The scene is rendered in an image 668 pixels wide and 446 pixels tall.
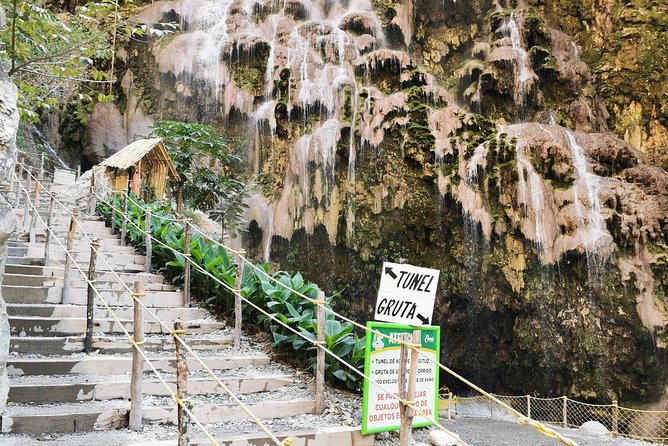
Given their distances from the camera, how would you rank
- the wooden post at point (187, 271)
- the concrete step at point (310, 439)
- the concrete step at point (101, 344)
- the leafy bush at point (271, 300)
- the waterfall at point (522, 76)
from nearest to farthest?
the concrete step at point (310, 439) < the concrete step at point (101, 344) < the leafy bush at point (271, 300) < the wooden post at point (187, 271) < the waterfall at point (522, 76)

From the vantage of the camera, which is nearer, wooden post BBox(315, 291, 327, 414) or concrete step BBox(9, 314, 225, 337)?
wooden post BBox(315, 291, 327, 414)

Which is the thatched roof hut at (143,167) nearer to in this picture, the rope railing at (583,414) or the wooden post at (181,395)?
the wooden post at (181,395)

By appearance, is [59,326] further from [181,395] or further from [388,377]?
[388,377]

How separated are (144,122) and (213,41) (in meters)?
3.37

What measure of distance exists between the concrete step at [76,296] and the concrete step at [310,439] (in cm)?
212

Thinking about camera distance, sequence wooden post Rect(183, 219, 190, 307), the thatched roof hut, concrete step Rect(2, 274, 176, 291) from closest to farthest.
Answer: concrete step Rect(2, 274, 176, 291)
wooden post Rect(183, 219, 190, 307)
the thatched roof hut

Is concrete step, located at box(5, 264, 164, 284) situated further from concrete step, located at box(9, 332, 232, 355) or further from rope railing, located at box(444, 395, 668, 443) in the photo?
rope railing, located at box(444, 395, 668, 443)

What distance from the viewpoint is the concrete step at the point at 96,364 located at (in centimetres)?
382

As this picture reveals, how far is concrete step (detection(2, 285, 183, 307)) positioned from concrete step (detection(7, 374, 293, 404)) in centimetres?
120

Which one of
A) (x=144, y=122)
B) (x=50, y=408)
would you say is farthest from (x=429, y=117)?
(x=50, y=408)

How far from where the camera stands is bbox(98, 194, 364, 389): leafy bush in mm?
4617

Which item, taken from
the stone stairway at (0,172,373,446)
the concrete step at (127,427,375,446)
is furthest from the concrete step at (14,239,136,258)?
the concrete step at (127,427,375,446)

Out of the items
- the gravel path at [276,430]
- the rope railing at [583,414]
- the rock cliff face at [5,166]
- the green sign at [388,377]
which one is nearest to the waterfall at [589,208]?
the rope railing at [583,414]

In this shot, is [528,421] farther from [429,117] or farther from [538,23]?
[538,23]
